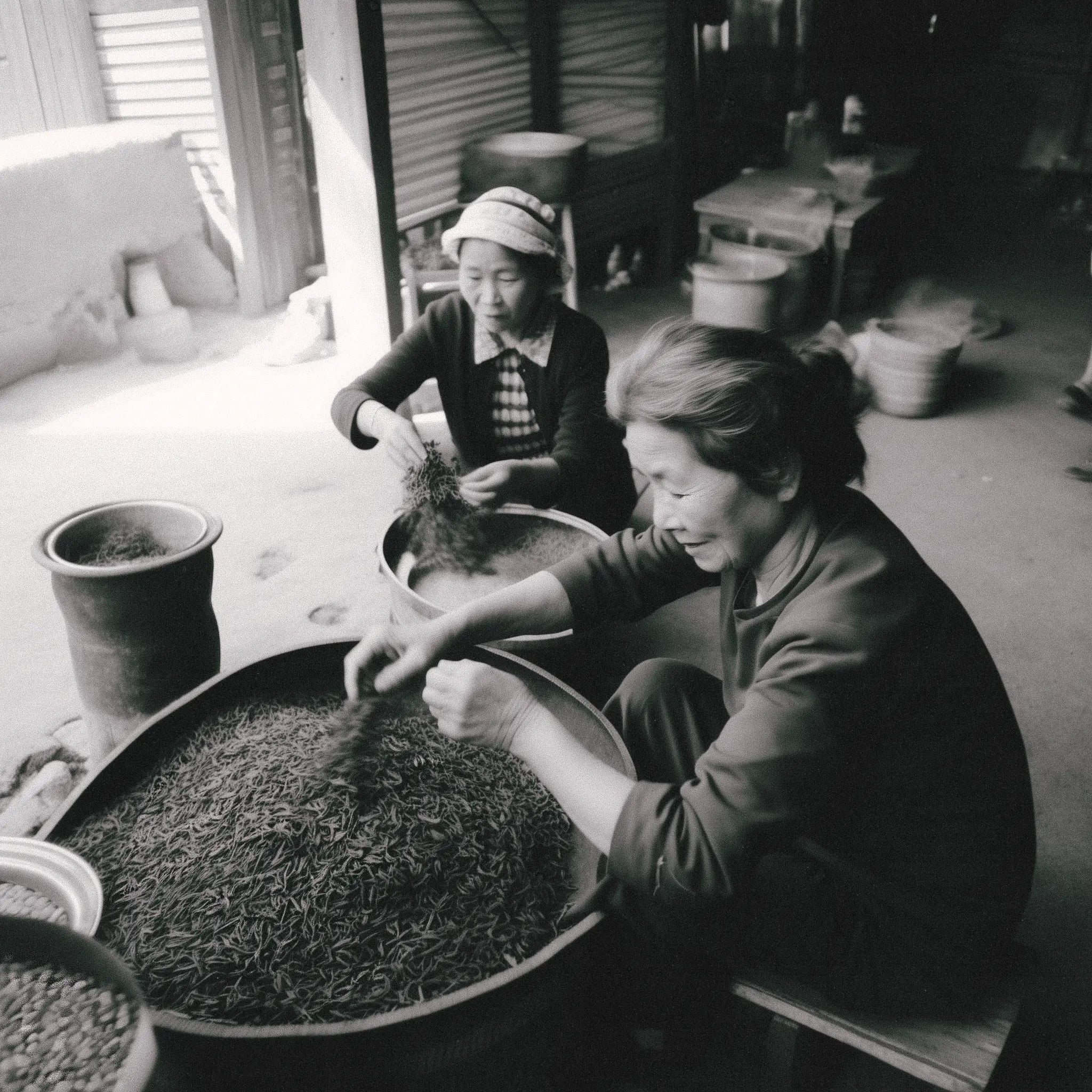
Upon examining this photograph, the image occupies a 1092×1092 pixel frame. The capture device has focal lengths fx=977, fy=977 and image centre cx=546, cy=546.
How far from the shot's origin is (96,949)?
1094 millimetres

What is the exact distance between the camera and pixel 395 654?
1889 millimetres

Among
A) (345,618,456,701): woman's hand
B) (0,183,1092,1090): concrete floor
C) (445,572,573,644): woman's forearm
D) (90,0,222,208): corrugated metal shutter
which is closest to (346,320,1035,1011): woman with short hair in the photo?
(345,618,456,701): woman's hand

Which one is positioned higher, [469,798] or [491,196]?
[491,196]

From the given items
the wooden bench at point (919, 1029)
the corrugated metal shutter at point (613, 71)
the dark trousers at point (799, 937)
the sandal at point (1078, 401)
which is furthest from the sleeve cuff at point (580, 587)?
the corrugated metal shutter at point (613, 71)

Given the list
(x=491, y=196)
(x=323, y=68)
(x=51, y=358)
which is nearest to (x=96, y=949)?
(x=491, y=196)

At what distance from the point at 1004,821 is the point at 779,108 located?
30.4 feet

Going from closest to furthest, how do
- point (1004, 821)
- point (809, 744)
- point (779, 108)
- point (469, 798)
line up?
point (809, 744) < point (1004, 821) < point (469, 798) < point (779, 108)

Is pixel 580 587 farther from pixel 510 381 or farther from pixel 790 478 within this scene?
pixel 510 381

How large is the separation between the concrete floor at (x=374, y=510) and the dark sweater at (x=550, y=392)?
0.64m

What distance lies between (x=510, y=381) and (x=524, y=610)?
1.17 metres

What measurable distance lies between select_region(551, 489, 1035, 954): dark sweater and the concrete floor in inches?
28.5

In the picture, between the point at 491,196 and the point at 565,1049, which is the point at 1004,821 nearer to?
the point at 565,1049

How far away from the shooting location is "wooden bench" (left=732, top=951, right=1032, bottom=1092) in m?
1.45

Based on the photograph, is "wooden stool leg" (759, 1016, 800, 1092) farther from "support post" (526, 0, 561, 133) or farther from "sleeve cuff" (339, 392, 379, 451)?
"support post" (526, 0, 561, 133)
